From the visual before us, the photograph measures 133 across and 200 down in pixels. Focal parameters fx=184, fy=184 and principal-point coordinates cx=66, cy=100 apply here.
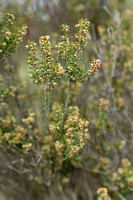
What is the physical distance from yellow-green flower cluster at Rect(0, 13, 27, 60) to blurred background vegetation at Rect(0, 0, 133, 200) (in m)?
0.44

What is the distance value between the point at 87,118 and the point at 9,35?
1849mm

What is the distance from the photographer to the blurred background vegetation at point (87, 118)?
2.85 meters

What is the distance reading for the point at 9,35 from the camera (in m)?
1.78

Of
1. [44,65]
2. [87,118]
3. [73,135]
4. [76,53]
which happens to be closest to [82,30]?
[76,53]

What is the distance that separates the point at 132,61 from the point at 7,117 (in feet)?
9.75

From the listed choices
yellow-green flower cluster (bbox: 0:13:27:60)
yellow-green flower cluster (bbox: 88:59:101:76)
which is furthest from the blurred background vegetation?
yellow-green flower cluster (bbox: 88:59:101:76)

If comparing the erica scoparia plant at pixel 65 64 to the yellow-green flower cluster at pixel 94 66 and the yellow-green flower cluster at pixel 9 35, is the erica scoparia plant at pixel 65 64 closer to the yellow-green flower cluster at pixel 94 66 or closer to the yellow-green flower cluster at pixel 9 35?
the yellow-green flower cluster at pixel 94 66

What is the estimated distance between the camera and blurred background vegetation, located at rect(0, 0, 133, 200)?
2846 mm

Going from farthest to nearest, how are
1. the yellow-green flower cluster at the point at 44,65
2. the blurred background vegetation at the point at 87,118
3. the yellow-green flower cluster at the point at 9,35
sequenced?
1. the blurred background vegetation at the point at 87,118
2. the yellow-green flower cluster at the point at 9,35
3. the yellow-green flower cluster at the point at 44,65

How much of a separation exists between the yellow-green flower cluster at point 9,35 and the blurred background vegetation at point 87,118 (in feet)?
1.46

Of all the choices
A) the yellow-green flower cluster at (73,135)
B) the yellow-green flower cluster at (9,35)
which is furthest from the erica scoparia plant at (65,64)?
the yellow-green flower cluster at (9,35)

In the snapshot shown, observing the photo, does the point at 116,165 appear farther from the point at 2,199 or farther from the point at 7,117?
the point at 2,199

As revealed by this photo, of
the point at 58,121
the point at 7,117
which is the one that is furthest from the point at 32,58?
the point at 7,117

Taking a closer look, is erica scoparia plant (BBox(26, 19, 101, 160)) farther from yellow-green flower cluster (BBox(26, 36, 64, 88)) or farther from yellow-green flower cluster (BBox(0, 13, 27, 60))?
yellow-green flower cluster (BBox(0, 13, 27, 60))
